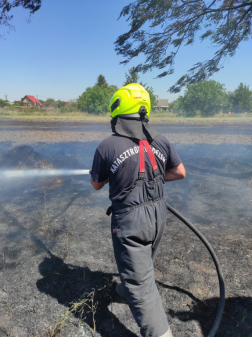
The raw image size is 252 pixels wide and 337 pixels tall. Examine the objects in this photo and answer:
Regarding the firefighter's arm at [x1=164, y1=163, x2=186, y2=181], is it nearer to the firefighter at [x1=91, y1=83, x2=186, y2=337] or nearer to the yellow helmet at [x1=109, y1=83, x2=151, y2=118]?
the firefighter at [x1=91, y1=83, x2=186, y2=337]

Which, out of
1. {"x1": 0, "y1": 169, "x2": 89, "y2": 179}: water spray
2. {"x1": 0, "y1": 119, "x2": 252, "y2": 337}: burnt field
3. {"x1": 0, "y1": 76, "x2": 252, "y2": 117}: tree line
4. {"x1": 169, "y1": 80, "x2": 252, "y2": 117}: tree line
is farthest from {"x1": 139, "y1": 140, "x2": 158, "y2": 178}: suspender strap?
{"x1": 169, "y1": 80, "x2": 252, "y2": 117}: tree line

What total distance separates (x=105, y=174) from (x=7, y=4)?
5.81 meters

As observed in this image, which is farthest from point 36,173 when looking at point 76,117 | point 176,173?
point 76,117

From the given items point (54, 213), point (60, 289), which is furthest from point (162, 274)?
point (54, 213)

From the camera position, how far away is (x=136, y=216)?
1.67m

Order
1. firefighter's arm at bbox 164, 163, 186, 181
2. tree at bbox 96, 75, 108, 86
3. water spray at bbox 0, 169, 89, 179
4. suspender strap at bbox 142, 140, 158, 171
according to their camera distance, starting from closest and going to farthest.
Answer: suspender strap at bbox 142, 140, 158, 171 < firefighter's arm at bbox 164, 163, 186, 181 < water spray at bbox 0, 169, 89, 179 < tree at bbox 96, 75, 108, 86

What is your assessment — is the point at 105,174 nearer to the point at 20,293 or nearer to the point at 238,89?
the point at 20,293

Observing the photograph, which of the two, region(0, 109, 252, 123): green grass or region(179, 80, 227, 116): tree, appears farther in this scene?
region(179, 80, 227, 116): tree

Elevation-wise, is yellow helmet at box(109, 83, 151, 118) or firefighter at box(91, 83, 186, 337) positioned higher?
yellow helmet at box(109, 83, 151, 118)

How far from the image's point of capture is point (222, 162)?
319 inches

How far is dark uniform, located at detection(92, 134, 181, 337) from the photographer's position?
5.38 ft

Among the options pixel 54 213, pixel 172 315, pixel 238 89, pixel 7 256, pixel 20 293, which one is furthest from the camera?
pixel 238 89

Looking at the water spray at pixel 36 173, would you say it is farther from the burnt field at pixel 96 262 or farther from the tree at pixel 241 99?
the tree at pixel 241 99

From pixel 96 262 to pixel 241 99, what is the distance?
1813 inches
